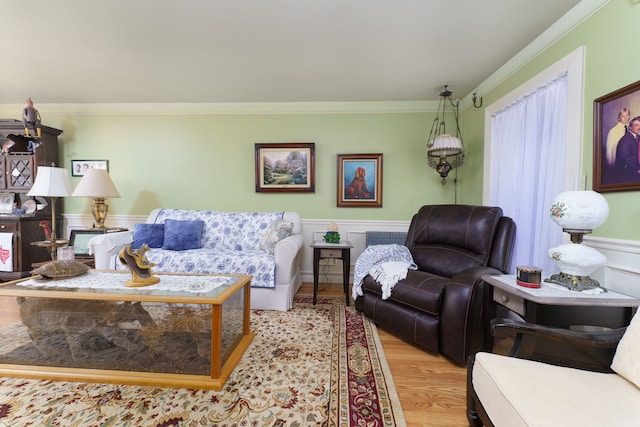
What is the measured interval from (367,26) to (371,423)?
2563 millimetres

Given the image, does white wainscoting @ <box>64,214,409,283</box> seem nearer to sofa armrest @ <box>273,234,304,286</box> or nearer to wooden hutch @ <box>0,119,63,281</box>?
sofa armrest @ <box>273,234,304,286</box>

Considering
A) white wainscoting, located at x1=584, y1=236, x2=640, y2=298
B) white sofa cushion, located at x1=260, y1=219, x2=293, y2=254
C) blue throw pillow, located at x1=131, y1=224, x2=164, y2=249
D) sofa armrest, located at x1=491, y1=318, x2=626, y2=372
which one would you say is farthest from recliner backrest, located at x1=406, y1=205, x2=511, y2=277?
blue throw pillow, located at x1=131, y1=224, x2=164, y2=249

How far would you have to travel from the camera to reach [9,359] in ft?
5.41

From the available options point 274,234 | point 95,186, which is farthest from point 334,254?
point 95,186

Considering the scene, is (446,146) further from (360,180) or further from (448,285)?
(448,285)

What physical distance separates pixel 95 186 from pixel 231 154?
1.61 m

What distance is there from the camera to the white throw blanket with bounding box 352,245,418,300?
214 cm

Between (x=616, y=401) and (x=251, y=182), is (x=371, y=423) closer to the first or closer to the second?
(x=616, y=401)

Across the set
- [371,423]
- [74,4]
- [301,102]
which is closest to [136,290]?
[371,423]

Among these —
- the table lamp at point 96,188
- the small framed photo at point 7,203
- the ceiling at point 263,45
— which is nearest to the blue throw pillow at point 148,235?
the table lamp at point 96,188

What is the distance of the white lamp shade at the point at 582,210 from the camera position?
1.35 metres

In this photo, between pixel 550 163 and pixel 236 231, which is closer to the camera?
pixel 550 163

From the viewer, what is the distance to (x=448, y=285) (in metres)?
1.85

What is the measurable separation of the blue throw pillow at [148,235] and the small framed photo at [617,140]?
12.8 feet
